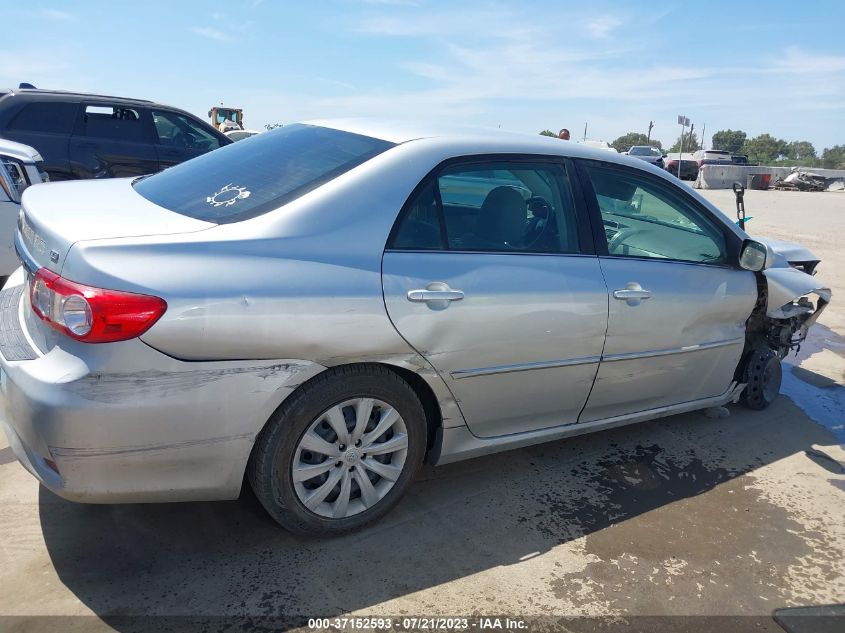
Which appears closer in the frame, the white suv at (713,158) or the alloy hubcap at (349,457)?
the alloy hubcap at (349,457)

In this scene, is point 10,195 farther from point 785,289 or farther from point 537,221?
point 785,289

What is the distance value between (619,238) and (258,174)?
1813mm

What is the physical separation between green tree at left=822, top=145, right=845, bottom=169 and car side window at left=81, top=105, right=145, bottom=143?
67.6 m

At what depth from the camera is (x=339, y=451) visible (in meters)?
2.51

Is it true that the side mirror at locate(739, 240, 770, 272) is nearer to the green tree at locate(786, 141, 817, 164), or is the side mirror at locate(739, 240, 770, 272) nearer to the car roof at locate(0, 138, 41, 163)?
the car roof at locate(0, 138, 41, 163)

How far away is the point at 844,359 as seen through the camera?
545 cm

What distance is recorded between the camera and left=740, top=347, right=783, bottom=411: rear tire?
13.4 ft

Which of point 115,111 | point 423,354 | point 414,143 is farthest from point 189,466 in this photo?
point 115,111

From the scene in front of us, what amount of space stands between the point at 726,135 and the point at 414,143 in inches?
3835

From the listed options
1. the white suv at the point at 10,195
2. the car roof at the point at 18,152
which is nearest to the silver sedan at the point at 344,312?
the white suv at the point at 10,195

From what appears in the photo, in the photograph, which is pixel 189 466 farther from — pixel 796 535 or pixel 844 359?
pixel 844 359

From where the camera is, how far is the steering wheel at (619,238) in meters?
3.16

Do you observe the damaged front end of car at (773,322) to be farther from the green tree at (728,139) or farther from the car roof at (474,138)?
the green tree at (728,139)

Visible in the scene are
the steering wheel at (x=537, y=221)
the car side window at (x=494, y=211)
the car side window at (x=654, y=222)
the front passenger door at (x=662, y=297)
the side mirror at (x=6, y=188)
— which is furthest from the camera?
the side mirror at (x=6, y=188)
